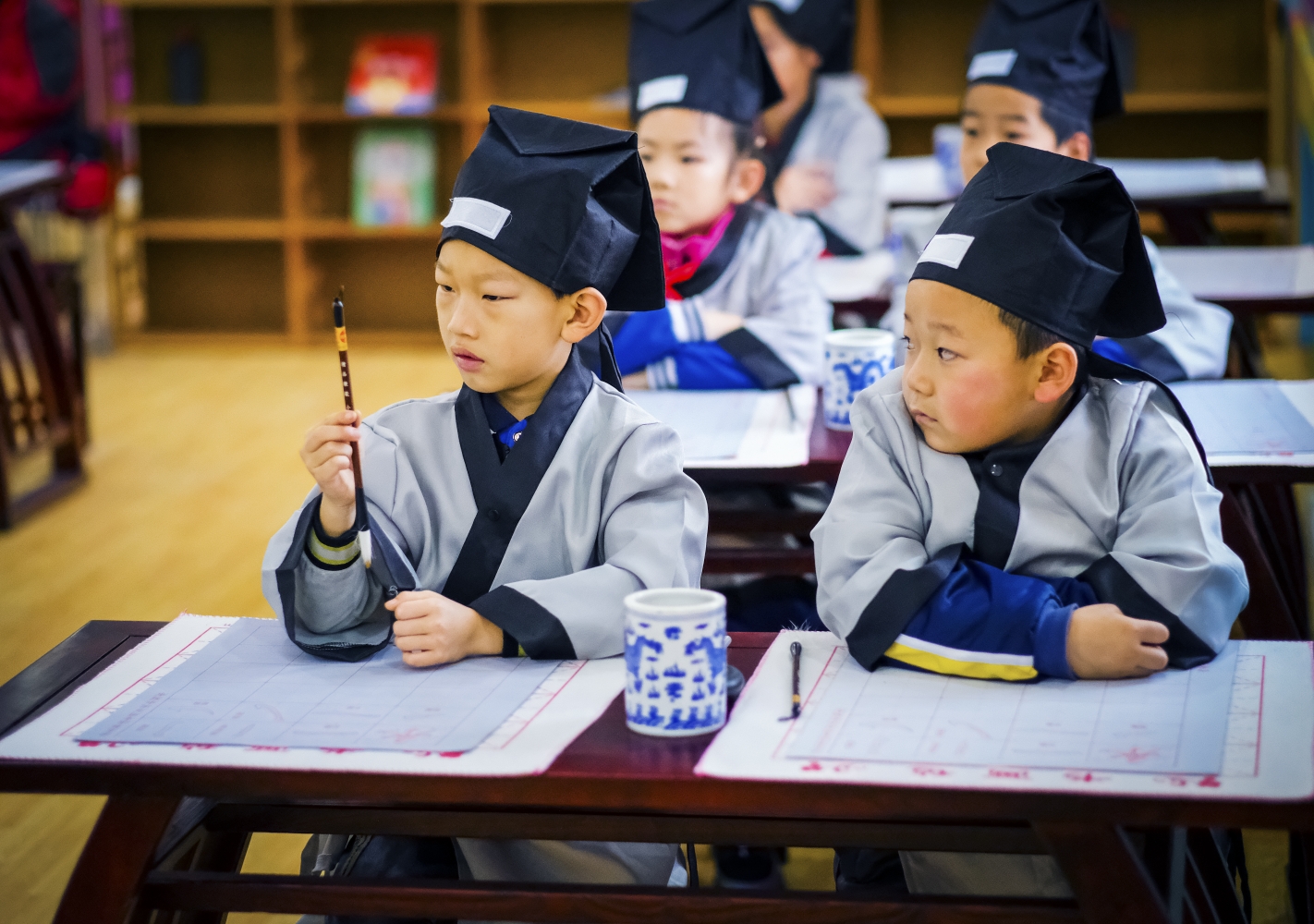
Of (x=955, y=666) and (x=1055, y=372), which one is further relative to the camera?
(x=1055, y=372)

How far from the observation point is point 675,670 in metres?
1.06

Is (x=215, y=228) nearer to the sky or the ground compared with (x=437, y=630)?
nearer to the sky

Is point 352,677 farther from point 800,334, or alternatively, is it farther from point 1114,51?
point 1114,51

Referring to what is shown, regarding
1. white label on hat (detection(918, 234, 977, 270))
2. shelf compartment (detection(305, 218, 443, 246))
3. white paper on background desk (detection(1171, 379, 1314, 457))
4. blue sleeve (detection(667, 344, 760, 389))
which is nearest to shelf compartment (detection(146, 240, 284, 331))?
shelf compartment (detection(305, 218, 443, 246))

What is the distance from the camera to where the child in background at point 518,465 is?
132 cm

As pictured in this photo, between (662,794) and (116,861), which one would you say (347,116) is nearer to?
→ (116,861)

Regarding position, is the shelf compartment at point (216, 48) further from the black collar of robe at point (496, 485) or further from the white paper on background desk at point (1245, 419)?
the black collar of robe at point (496, 485)

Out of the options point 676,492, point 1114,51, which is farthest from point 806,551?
point 1114,51

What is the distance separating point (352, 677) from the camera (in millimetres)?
1205

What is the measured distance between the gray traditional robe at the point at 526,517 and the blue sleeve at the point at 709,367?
898mm

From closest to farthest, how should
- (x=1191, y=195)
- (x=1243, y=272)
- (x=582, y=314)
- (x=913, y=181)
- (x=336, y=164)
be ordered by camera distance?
(x=582, y=314) < (x=1243, y=272) < (x=1191, y=195) < (x=913, y=181) < (x=336, y=164)

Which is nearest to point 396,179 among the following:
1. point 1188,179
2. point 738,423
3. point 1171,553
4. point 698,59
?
point 1188,179

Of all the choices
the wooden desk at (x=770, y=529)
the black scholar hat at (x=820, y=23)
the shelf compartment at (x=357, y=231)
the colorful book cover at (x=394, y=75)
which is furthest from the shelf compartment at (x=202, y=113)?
the wooden desk at (x=770, y=529)

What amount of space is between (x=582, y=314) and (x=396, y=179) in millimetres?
5233
